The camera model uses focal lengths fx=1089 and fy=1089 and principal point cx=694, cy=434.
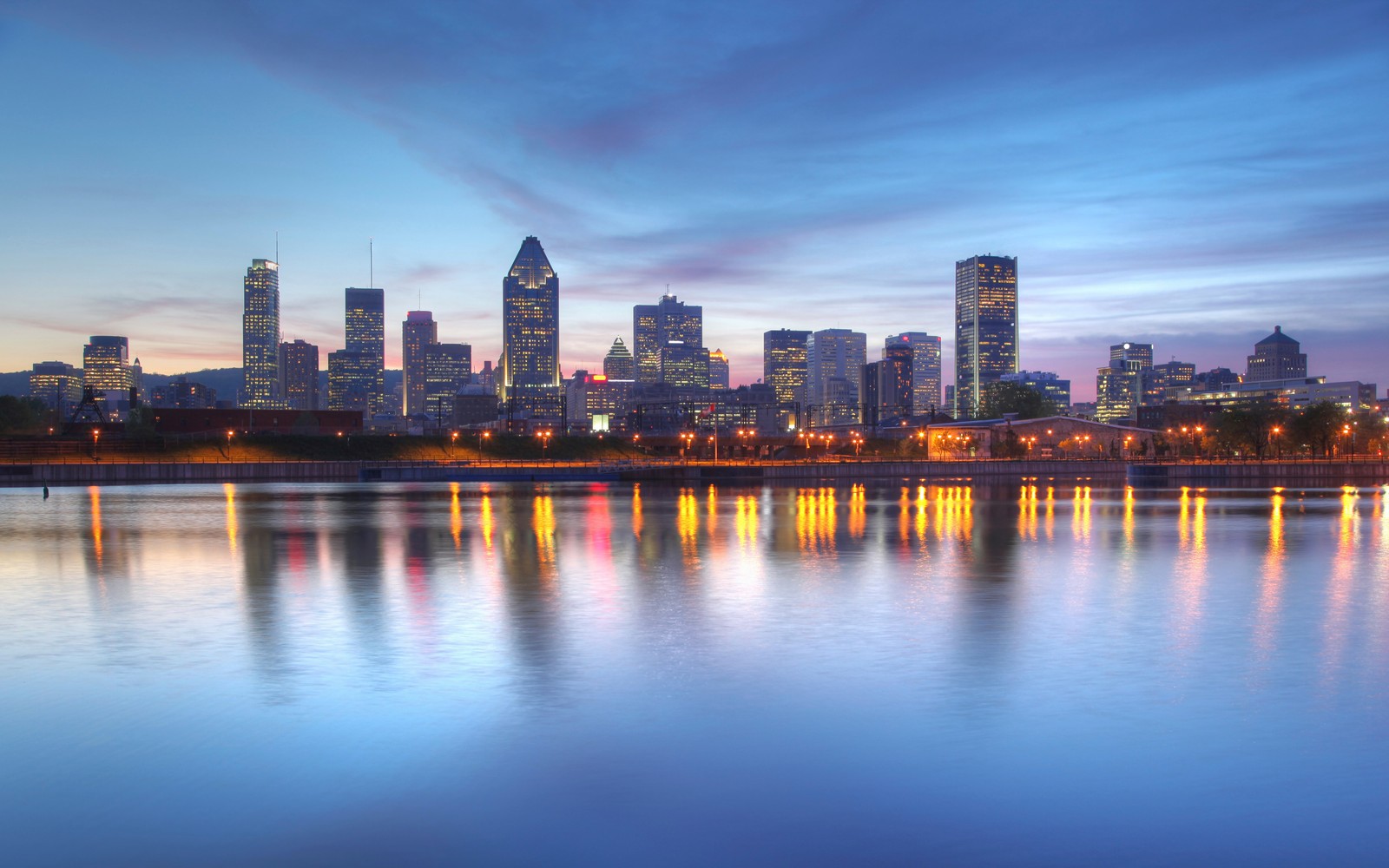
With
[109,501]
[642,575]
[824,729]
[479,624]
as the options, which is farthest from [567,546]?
[109,501]

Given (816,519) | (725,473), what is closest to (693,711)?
(816,519)

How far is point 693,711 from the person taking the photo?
1367cm

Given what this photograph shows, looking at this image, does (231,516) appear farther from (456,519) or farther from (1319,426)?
(1319,426)

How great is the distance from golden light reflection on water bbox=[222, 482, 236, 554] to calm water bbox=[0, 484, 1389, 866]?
580 cm

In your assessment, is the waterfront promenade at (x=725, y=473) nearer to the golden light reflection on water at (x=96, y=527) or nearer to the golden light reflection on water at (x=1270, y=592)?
the golden light reflection on water at (x=96, y=527)

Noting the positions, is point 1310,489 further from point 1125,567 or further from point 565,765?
point 565,765

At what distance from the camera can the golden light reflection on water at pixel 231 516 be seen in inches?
1510

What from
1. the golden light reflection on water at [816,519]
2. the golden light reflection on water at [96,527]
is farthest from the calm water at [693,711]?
the golden light reflection on water at [816,519]

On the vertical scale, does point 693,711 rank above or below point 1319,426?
below

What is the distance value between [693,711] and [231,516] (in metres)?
45.4

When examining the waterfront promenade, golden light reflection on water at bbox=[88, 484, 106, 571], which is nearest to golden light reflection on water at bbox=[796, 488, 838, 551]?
the waterfront promenade

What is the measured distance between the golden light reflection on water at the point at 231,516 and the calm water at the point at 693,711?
19.0ft

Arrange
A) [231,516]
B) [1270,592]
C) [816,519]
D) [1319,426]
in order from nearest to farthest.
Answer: [1270,592], [816,519], [231,516], [1319,426]

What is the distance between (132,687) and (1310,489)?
95.7m
